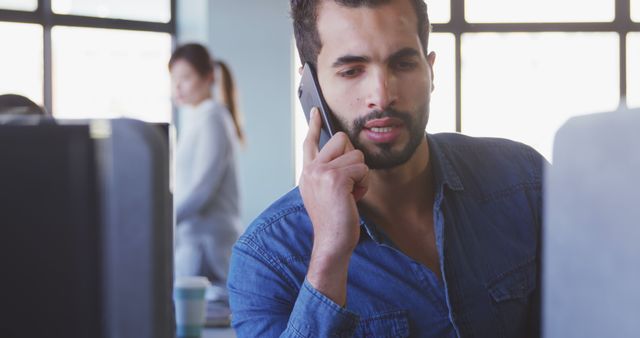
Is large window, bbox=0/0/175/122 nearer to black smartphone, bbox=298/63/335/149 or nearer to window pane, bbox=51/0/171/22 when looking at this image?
window pane, bbox=51/0/171/22

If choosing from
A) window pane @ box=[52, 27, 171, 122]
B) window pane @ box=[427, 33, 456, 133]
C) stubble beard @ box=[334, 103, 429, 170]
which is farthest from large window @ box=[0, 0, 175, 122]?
stubble beard @ box=[334, 103, 429, 170]

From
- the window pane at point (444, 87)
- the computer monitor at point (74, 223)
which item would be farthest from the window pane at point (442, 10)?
the computer monitor at point (74, 223)

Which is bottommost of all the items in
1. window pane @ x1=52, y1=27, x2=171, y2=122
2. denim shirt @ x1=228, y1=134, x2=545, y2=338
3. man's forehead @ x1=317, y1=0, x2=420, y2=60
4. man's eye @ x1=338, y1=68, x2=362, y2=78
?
denim shirt @ x1=228, y1=134, x2=545, y2=338

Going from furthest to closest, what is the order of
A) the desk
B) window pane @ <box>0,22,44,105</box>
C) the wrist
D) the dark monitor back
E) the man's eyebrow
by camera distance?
window pane @ <box>0,22,44,105</box>, the desk, the man's eyebrow, the wrist, the dark monitor back

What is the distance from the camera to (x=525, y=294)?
136 centimetres

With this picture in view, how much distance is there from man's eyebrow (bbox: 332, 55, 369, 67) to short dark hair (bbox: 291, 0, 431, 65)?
0.24 ft

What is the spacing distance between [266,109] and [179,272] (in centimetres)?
246

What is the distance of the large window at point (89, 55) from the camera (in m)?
4.86

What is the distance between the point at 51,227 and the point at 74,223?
0.05ft

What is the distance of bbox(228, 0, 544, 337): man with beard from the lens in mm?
1249

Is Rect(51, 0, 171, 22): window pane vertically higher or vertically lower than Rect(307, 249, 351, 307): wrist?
higher

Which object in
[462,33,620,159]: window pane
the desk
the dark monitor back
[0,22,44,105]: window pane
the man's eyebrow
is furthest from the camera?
[462,33,620,159]: window pane

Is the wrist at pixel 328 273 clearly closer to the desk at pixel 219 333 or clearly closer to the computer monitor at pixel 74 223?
the computer monitor at pixel 74 223

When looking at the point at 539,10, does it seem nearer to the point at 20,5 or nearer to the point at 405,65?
the point at 20,5
